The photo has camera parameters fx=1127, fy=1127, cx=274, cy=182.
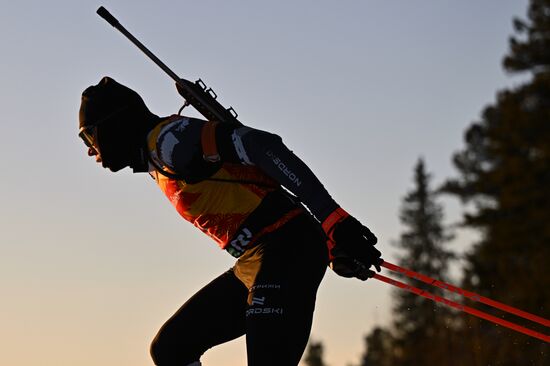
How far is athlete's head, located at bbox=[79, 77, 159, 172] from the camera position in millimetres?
5156

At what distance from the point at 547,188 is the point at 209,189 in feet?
107

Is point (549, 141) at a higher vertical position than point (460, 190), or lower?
lower

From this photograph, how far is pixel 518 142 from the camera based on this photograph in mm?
37969

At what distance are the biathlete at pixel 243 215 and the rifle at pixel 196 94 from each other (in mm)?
391

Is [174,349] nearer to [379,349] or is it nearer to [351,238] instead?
[351,238]

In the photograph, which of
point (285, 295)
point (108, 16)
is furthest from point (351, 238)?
A: point (108, 16)

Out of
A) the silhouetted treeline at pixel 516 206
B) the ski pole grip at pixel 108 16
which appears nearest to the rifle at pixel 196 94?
the ski pole grip at pixel 108 16

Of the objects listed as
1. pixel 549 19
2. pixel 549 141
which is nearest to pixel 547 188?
pixel 549 141

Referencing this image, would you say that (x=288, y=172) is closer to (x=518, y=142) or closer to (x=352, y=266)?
(x=352, y=266)

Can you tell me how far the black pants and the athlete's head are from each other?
2.36ft

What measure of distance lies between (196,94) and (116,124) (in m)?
0.59

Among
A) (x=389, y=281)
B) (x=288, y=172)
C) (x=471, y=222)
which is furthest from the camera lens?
(x=471, y=222)

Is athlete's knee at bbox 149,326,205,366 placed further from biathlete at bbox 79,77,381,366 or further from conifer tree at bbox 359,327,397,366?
conifer tree at bbox 359,327,397,366

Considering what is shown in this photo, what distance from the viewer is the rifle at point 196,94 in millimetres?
5582
